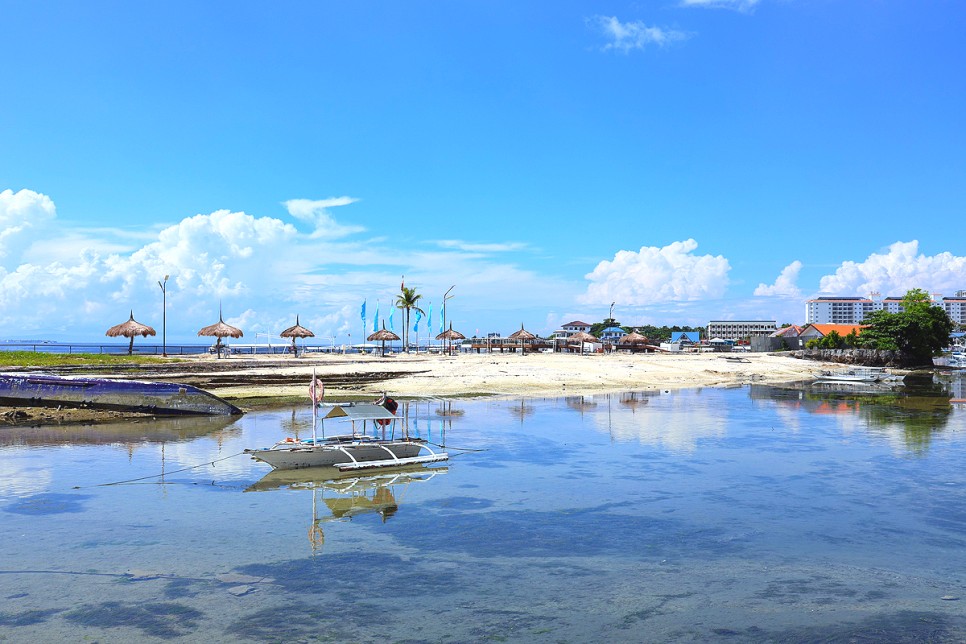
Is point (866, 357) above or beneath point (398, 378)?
above

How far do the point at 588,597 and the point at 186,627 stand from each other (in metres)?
5.67

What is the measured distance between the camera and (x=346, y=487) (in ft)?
56.1

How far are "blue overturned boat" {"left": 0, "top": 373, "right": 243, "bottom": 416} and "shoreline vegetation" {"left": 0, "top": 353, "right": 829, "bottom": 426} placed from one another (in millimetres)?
410

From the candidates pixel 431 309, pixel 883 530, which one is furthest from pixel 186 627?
pixel 431 309

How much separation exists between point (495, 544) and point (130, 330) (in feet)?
189

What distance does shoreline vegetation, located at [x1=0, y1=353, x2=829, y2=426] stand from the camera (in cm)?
3538

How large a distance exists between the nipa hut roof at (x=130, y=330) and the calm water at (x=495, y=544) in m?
38.6

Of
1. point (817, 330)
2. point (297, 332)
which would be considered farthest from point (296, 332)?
point (817, 330)

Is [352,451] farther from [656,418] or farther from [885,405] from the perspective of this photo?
[885,405]

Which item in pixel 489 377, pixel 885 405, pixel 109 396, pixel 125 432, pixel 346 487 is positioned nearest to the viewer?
pixel 346 487

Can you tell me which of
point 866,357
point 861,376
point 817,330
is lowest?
point 861,376

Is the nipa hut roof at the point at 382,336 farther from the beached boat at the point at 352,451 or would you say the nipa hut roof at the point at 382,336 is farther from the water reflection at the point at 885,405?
the beached boat at the point at 352,451

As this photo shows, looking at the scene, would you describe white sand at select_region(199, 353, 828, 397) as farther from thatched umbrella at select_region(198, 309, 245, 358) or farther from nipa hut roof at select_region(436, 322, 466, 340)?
nipa hut roof at select_region(436, 322, 466, 340)

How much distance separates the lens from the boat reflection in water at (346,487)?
1482 cm
